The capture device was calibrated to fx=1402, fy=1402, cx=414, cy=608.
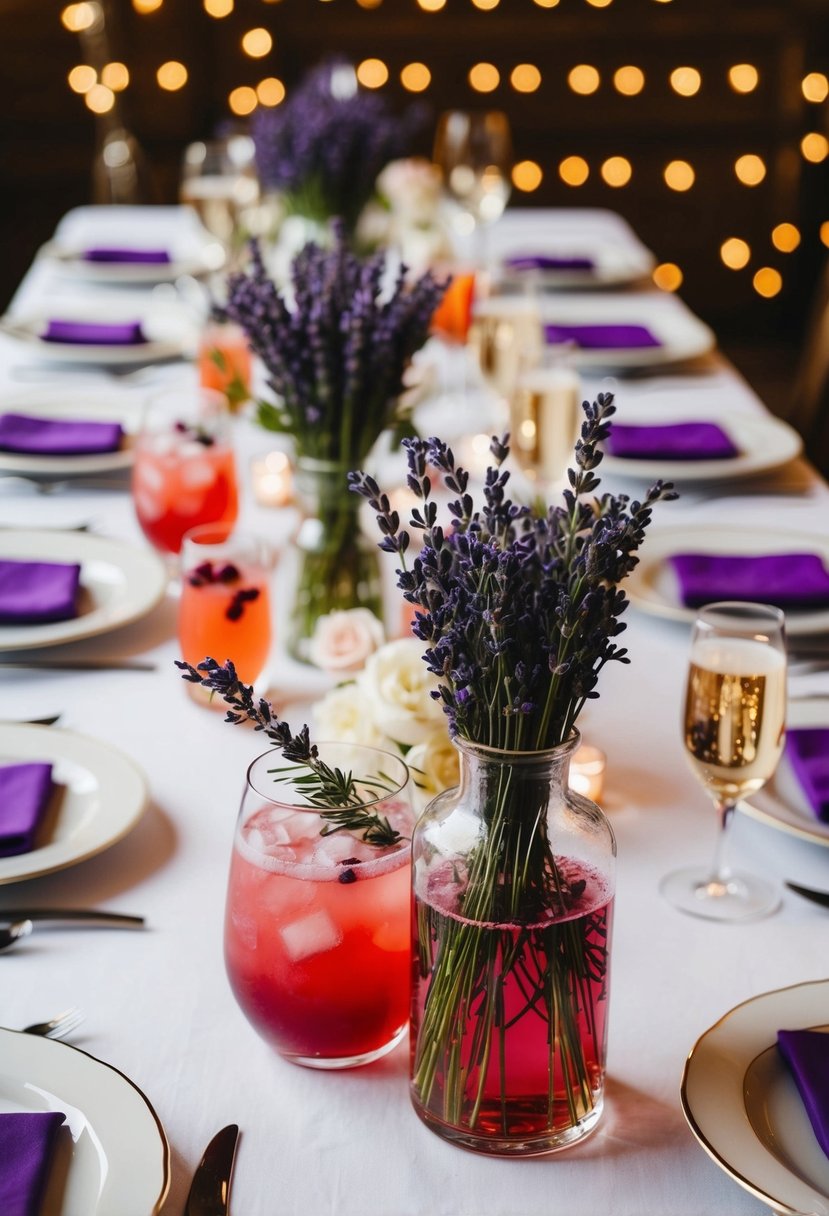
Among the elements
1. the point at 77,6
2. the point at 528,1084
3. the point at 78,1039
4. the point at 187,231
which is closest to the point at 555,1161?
the point at 528,1084

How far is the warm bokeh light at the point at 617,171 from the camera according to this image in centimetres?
570

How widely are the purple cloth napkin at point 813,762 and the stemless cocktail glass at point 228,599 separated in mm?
521

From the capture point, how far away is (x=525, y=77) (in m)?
5.59

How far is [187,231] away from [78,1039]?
2.87 meters

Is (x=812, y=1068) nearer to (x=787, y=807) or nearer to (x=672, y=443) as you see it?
(x=787, y=807)

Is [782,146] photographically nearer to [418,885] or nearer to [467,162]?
[467,162]

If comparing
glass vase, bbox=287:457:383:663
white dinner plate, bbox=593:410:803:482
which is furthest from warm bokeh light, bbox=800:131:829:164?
glass vase, bbox=287:457:383:663

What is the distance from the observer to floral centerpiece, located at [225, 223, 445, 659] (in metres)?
1.36

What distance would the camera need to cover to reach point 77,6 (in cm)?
527

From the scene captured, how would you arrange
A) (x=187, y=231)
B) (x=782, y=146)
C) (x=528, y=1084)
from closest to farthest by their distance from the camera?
(x=528, y=1084) < (x=187, y=231) < (x=782, y=146)

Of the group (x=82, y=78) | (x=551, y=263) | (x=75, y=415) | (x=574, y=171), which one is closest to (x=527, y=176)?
(x=574, y=171)

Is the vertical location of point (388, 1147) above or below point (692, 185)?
below

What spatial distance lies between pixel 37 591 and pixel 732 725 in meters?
0.81

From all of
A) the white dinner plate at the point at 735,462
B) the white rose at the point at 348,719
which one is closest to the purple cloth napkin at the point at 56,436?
the white dinner plate at the point at 735,462
